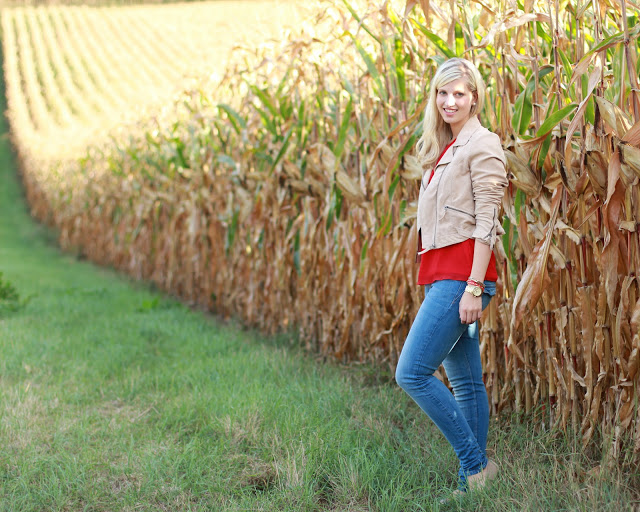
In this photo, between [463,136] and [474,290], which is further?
[463,136]

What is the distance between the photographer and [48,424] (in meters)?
3.22

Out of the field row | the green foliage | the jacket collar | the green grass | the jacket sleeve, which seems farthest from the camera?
the field row

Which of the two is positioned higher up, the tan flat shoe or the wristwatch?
the wristwatch

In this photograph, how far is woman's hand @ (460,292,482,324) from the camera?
2115mm

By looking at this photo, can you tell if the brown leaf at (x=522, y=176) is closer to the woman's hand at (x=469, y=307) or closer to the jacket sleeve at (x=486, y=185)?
the jacket sleeve at (x=486, y=185)

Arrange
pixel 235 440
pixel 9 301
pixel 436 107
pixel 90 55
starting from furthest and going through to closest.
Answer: pixel 90 55 < pixel 9 301 < pixel 235 440 < pixel 436 107

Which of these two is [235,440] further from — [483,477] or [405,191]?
[405,191]

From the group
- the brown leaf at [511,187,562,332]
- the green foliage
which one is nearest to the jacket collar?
the brown leaf at [511,187,562,332]

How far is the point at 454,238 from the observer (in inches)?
85.7

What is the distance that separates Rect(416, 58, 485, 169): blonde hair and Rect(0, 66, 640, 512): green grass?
4.37 ft

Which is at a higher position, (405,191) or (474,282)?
(405,191)

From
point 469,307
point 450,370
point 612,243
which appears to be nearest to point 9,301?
point 450,370

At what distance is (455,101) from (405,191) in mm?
Answer: 1186

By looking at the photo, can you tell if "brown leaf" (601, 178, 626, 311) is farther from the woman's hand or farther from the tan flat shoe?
the tan flat shoe
